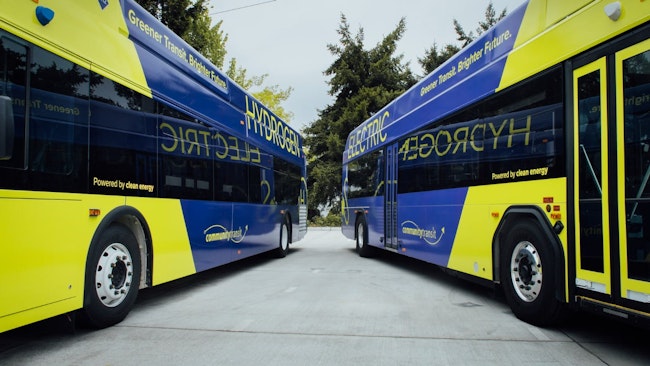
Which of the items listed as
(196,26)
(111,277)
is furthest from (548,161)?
(196,26)

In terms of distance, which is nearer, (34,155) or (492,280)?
(34,155)

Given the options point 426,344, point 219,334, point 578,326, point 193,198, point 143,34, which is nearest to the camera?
point 426,344

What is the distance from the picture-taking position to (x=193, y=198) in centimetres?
677

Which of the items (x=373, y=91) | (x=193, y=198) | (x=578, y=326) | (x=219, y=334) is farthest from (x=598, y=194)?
(x=373, y=91)

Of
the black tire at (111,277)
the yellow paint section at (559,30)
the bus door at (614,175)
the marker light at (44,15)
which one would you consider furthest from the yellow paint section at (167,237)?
the bus door at (614,175)

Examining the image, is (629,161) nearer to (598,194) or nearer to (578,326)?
(598,194)

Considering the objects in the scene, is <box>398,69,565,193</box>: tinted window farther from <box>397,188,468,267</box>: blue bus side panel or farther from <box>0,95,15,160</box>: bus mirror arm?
<box>0,95,15,160</box>: bus mirror arm

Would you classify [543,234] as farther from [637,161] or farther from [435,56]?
[435,56]

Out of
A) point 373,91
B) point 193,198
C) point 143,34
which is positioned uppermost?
point 373,91

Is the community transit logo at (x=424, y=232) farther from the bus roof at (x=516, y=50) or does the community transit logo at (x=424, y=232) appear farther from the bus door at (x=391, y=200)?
the bus roof at (x=516, y=50)

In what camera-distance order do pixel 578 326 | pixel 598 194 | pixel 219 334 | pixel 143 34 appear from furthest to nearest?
1. pixel 143 34
2. pixel 578 326
3. pixel 219 334
4. pixel 598 194

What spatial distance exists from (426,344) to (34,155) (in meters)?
3.87

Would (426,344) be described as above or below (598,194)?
below

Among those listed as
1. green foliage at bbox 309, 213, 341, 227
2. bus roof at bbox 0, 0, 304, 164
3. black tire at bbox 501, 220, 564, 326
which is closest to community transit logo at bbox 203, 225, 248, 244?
bus roof at bbox 0, 0, 304, 164
